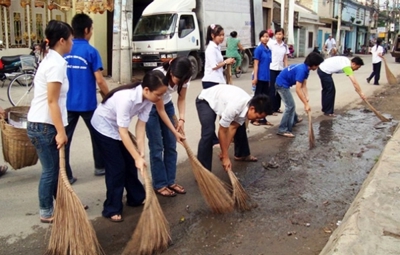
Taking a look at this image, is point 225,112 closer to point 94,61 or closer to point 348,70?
point 94,61

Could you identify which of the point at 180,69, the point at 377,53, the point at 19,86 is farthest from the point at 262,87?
the point at 377,53

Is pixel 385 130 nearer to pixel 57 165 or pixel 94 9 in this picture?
pixel 57 165

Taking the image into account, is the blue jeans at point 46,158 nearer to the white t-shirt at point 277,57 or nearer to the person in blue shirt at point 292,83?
the person in blue shirt at point 292,83

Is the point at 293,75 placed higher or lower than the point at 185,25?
lower

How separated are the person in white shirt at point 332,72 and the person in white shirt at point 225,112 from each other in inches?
140

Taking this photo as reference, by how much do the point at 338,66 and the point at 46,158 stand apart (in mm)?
5656

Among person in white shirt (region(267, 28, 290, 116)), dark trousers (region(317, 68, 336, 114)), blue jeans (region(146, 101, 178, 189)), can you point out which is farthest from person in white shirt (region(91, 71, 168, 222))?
dark trousers (region(317, 68, 336, 114))

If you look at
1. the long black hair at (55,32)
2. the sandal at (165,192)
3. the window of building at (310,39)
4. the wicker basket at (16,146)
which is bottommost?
the sandal at (165,192)

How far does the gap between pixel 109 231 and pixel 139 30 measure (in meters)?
11.0

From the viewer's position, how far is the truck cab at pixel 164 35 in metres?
12.8

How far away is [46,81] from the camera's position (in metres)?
3.14

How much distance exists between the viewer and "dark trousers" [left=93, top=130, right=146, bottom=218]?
3.40 metres

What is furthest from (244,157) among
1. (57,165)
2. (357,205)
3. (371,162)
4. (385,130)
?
(385,130)

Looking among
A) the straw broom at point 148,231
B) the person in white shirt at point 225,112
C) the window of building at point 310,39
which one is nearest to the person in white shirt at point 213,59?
the person in white shirt at point 225,112
